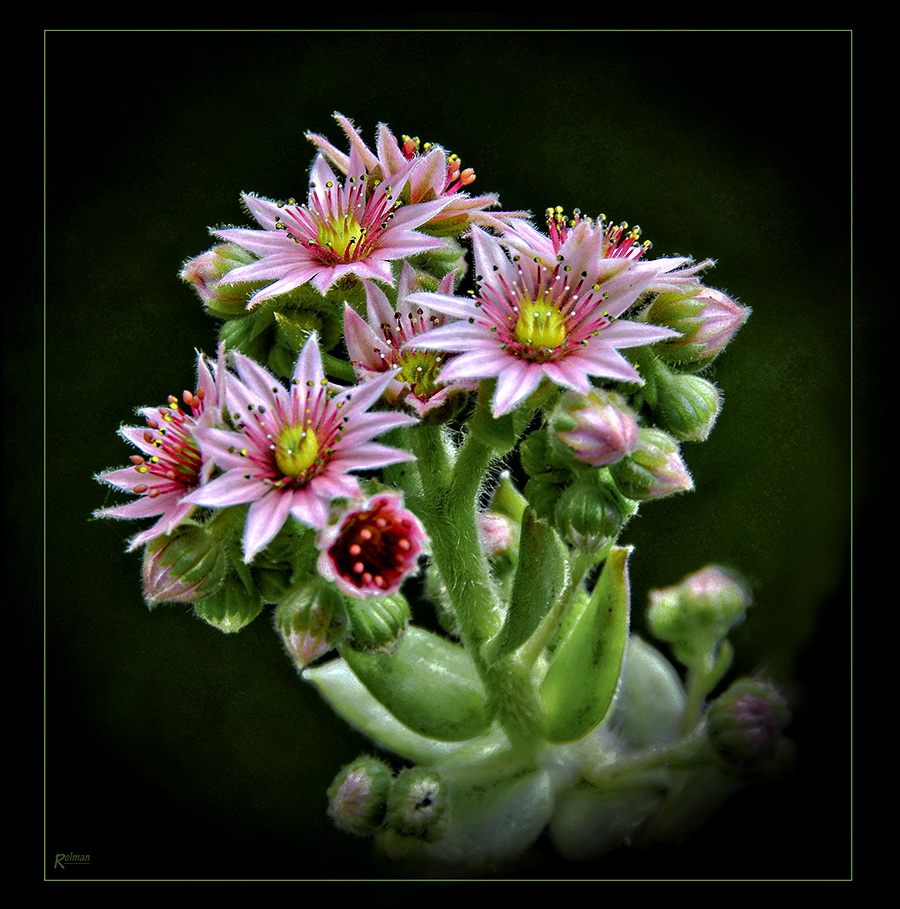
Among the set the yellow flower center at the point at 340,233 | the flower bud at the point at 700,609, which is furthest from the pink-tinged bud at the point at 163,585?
the flower bud at the point at 700,609

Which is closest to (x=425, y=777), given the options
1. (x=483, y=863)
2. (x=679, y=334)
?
(x=483, y=863)

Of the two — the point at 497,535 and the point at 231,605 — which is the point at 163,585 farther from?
the point at 497,535

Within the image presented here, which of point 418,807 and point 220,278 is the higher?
point 220,278

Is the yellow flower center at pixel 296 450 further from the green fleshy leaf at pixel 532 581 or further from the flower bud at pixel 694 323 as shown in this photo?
the flower bud at pixel 694 323

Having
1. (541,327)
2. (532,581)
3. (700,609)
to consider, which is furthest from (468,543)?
(700,609)

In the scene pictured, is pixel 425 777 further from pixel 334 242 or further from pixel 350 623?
pixel 334 242

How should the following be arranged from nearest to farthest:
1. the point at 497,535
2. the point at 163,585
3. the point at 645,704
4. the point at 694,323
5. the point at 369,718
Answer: the point at 163,585 < the point at 694,323 < the point at 497,535 < the point at 369,718 < the point at 645,704

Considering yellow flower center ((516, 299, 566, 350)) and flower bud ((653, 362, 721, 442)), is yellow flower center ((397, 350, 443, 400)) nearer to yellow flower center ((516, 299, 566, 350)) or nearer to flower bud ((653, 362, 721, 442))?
yellow flower center ((516, 299, 566, 350))
